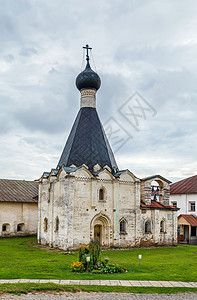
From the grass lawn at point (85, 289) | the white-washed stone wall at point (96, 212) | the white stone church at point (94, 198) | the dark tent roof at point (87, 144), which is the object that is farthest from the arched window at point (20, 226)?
the grass lawn at point (85, 289)

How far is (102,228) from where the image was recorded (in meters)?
20.6

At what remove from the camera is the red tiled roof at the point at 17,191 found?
95.1 feet

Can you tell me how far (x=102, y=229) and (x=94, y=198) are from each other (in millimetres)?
2398

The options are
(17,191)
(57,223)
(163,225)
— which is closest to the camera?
(57,223)

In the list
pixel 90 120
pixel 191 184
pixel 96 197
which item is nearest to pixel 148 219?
pixel 96 197

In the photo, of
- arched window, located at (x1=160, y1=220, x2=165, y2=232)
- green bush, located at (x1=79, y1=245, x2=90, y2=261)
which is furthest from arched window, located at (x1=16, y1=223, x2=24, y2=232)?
green bush, located at (x1=79, y1=245, x2=90, y2=261)

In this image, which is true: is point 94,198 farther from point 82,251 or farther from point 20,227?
point 20,227

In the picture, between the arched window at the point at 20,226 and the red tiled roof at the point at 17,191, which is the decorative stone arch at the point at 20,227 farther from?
the red tiled roof at the point at 17,191

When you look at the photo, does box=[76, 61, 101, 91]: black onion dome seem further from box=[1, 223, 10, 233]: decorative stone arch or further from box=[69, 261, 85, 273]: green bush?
box=[69, 261, 85, 273]: green bush

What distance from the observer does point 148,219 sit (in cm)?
2211

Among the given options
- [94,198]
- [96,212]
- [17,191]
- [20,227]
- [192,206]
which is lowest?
[20,227]

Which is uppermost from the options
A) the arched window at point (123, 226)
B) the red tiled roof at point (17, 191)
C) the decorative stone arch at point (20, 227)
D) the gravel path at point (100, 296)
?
the red tiled roof at point (17, 191)

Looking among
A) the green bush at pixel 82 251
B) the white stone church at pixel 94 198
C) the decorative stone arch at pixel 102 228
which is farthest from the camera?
the decorative stone arch at pixel 102 228

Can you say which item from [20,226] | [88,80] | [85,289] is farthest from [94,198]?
[20,226]
